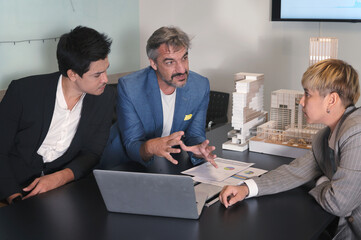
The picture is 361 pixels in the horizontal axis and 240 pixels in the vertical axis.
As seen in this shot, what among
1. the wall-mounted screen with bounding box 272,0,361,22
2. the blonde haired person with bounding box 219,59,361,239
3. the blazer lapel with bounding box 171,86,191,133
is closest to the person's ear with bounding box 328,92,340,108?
the blonde haired person with bounding box 219,59,361,239

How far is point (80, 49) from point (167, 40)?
49 cm

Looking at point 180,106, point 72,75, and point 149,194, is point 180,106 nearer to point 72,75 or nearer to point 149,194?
point 72,75

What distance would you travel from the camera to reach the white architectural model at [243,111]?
247 centimetres

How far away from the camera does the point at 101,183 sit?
165 centimetres

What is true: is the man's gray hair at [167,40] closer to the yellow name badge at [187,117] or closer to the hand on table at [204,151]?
the yellow name badge at [187,117]

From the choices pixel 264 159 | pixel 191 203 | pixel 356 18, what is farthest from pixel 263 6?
pixel 191 203

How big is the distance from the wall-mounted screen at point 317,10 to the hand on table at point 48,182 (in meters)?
2.45

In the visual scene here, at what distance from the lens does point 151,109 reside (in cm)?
252

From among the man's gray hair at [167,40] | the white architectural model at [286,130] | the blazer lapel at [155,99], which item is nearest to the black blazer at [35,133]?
the blazer lapel at [155,99]

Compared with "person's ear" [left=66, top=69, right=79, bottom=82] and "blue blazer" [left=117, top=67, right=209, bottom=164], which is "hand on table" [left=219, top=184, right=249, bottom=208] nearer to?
"blue blazer" [left=117, top=67, right=209, bottom=164]

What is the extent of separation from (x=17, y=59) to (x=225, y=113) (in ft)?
5.78

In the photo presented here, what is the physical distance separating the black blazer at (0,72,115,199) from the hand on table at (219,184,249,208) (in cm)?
89

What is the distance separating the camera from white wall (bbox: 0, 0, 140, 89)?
11.0ft

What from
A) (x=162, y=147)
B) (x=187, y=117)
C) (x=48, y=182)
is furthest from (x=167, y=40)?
(x=48, y=182)
